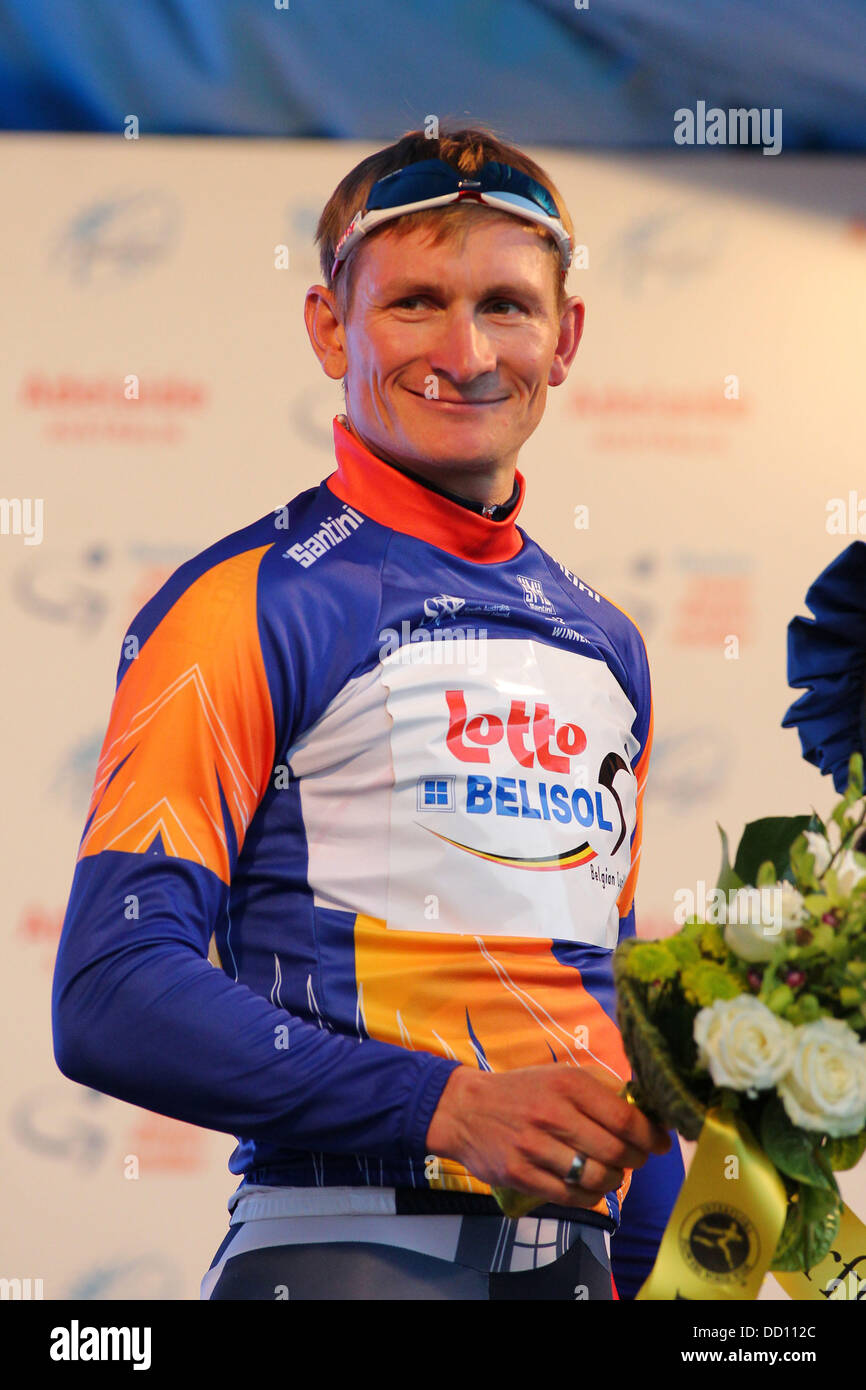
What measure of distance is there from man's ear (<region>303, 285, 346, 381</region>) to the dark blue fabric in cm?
60

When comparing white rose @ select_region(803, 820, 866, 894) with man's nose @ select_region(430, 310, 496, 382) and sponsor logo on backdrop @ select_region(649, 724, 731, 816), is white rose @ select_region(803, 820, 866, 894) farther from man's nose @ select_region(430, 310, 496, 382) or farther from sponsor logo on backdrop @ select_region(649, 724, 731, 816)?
sponsor logo on backdrop @ select_region(649, 724, 731, 816)

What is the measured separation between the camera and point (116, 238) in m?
3.20

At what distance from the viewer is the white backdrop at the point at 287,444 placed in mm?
3072

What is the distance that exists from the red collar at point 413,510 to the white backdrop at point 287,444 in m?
1.53

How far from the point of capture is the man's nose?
1559 mm

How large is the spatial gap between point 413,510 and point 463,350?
175 mm

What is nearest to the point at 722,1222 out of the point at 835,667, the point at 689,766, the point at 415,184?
the point at 835,667

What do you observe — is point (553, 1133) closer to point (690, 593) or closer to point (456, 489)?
point (456, 489)

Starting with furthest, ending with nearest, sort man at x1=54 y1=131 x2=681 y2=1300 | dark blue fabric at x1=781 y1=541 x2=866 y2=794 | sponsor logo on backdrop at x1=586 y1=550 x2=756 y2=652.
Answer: sponsor logo on backdrop at x1=586 y1=550 x2=756 y2=652, dark blue fabric at x1=781 y1=541 x2=866 y2=794, man at x1=54 y1=131 x2=681 y2=1300

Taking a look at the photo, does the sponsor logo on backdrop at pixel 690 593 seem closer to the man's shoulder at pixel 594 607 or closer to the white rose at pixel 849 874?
the man's shoulder at pixel 594 607
